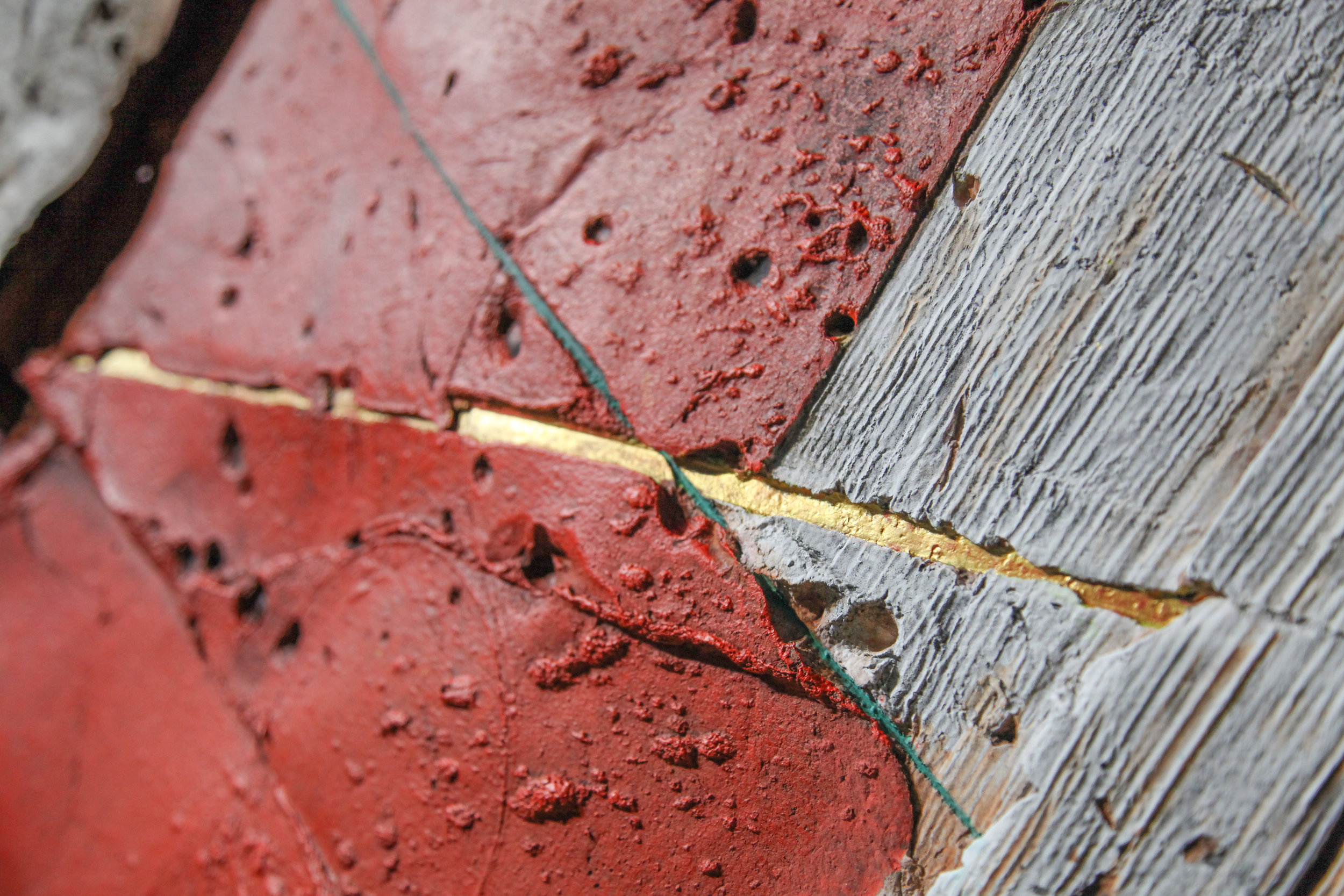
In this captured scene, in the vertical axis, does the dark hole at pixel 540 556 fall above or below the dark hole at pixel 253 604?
above

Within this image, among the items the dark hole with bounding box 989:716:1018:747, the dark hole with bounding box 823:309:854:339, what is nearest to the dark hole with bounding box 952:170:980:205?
the dark hole with bounding box 823:309:854:339

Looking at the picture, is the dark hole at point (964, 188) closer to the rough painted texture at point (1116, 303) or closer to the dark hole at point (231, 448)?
the rough painted texture at point (1116, 303)

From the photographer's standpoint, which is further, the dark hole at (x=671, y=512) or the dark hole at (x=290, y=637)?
the dark hole at (x=290, y=637)

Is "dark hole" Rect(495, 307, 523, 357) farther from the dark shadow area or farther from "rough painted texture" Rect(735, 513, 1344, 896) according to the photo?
the dark shadow area

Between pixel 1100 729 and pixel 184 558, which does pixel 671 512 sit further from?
pixel 184 558

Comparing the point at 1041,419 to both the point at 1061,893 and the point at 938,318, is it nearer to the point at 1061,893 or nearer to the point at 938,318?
the point at 938,318

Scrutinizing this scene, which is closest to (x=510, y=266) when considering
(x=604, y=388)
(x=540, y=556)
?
(x=604, y=388)

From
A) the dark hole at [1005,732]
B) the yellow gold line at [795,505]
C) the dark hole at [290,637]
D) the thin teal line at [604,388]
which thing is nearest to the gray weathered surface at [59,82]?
the thin teal line at [604,388]
